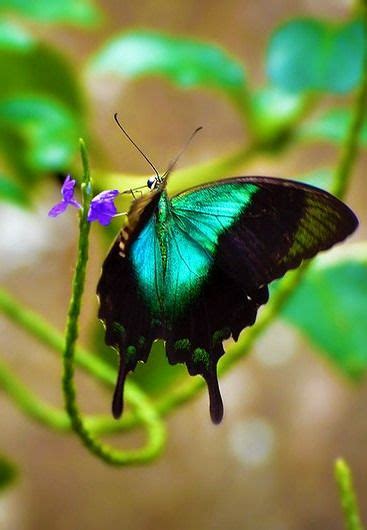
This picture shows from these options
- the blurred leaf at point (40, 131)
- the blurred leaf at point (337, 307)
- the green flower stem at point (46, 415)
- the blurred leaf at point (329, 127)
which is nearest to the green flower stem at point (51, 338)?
the green flower stem at point (46, 415)

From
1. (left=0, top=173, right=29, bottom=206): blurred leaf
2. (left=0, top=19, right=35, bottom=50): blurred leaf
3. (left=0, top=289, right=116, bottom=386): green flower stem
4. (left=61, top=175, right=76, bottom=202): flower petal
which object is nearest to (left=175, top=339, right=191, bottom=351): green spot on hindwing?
(left=61, top=175, right=76, bottom=202): flower petal

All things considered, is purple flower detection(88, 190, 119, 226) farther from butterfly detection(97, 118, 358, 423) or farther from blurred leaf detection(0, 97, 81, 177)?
blurred leaf detection(0, 97, 81, 177)

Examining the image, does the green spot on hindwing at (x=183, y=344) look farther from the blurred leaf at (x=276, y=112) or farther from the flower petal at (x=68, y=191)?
the blurred leaf at (x=276, y=112)

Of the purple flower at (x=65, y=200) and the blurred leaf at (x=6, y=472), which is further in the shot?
the blurred leaf at (x=6, y=472)

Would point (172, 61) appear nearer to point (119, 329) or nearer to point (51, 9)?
point (51, 9)

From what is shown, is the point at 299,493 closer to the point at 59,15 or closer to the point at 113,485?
the point at 113,485
